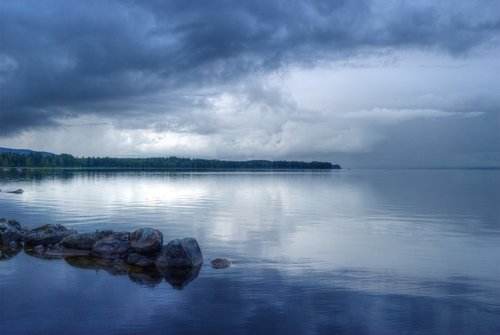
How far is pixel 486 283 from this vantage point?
22.7 meters

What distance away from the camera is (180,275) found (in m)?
23.5

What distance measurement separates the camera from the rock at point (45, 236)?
99.3 ft

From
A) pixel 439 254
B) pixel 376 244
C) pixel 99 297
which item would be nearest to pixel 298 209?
pixel 376 244

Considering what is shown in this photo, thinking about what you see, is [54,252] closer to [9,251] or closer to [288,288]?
[9,251]

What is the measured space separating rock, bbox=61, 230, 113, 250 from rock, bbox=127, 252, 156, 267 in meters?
3.94

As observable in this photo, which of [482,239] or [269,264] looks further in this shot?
[482,239]

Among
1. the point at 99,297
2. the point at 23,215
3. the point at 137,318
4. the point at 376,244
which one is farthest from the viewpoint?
the point at 23,215

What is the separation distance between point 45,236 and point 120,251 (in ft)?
22.5

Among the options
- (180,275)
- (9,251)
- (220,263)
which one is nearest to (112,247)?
(180,275)

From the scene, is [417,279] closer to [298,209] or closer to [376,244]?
[376,244]

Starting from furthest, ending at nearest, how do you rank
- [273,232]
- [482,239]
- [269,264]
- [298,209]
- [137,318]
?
[298,209] < [273,232] < [482,239] < [269,264] < [137,318]

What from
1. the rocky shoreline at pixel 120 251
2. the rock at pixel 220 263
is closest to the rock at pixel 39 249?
the rocky shoreline at pixel 120 251

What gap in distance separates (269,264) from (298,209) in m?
32.8

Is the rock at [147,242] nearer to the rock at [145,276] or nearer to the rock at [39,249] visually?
the rock at [145,276]
